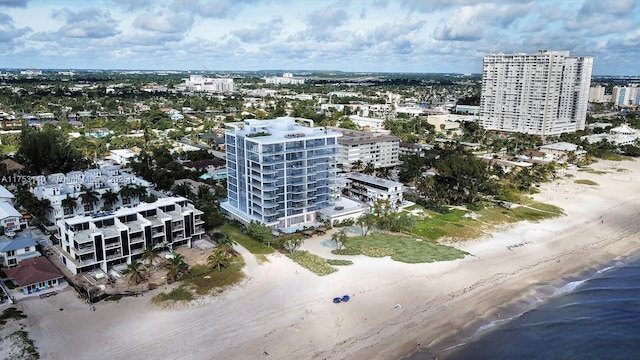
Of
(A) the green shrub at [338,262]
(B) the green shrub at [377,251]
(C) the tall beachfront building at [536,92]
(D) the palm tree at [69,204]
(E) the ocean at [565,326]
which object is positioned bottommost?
(E) the ocean at [565,326]

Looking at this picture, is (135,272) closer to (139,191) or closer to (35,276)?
(35,276)

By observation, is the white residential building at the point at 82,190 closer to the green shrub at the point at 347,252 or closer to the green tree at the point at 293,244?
the green tree at the point at 293,244

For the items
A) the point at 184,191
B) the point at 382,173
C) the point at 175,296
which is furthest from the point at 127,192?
the point at 382,173

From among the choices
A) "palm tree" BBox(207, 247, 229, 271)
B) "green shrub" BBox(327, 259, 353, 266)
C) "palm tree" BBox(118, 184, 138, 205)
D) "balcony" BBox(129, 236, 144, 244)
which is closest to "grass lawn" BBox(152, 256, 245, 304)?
"palm tree" BBox(207, 247, 229, 271)

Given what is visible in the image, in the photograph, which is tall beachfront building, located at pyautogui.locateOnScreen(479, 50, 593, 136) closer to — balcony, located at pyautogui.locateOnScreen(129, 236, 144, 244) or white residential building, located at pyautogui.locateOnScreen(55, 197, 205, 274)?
white residential building, located at pyautogui.locateOnScreen(55, 197, 205, 274)

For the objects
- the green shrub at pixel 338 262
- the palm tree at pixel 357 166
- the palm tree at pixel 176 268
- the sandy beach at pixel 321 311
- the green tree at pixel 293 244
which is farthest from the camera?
the palm tree at pixel 357 166

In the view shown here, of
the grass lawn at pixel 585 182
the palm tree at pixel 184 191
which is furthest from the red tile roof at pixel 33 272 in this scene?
the grass lawn at pixel 585 182

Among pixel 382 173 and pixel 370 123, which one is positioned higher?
pixel 370 123

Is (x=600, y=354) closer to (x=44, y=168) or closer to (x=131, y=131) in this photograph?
(x=44, y=168)
